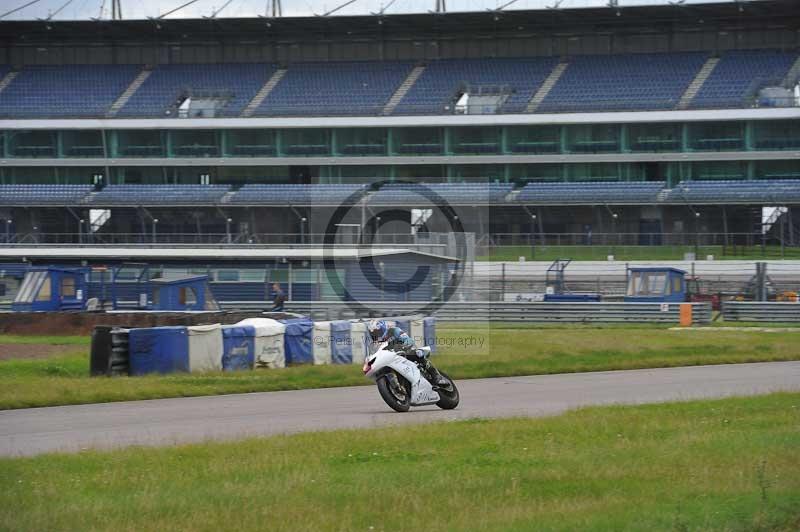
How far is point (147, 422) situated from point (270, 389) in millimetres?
5266

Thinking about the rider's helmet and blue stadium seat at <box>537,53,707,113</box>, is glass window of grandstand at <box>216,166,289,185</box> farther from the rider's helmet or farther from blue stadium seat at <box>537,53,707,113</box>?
the rider's helmet

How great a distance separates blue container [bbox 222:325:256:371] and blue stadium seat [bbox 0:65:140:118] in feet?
143

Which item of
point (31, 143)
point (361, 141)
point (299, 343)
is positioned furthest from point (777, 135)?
point (299, 343)

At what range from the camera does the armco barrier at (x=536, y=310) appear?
3866 cm

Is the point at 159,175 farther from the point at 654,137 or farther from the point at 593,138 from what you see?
the point at 654,137

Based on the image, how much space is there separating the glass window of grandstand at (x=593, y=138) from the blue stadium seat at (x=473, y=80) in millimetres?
3020

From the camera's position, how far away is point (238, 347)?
23078mm

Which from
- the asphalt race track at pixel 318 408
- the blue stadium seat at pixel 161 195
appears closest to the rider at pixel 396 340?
the asphalt race track at pixel 318 408

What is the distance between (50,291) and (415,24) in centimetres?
3084

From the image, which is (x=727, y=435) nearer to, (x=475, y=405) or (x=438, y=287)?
(x=475, y=405)

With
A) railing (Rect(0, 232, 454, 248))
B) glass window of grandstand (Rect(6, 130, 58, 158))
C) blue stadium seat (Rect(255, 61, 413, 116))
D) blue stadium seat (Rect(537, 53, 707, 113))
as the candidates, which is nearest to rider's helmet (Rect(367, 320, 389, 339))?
railing (Rect(0, 232, 454, 248))

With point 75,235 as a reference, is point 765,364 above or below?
below

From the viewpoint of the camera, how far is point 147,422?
1559 centimetres

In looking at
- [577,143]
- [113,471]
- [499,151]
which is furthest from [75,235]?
[113,471]
